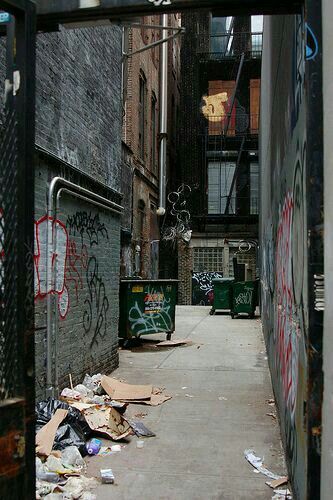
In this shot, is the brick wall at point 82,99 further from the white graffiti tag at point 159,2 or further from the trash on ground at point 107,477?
the trash on ground at point 107,477

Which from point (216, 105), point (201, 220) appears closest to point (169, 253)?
point (201, 220)

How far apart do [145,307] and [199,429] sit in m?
5.23

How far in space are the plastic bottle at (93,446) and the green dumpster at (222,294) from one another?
14215 millimetres

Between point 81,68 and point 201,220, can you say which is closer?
point 81,68

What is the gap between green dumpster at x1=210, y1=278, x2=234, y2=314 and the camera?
Result: 19328 millimetres

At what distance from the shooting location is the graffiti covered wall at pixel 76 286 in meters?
6.14

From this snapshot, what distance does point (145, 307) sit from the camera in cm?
1113

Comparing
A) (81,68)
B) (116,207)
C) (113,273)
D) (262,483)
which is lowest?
(262,483)

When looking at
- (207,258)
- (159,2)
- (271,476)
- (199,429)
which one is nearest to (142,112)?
(207,258)

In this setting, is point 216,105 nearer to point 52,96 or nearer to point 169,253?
point 169,253

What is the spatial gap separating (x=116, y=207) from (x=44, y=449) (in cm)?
503

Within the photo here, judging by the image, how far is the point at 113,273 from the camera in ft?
29.4

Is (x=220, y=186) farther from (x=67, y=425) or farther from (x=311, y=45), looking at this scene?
(x=311, y=45)

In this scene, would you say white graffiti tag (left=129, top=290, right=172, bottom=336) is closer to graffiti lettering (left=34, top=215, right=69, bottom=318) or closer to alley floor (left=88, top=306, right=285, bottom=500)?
alley floor (left=88, top=306, right=285, bottom=500)
